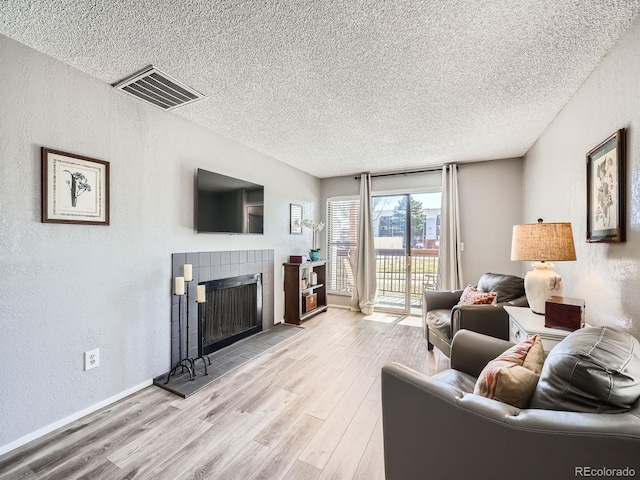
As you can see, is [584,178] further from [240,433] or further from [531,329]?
[240,433]

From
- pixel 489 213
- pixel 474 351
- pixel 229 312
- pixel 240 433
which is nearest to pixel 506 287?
pixel 474 351

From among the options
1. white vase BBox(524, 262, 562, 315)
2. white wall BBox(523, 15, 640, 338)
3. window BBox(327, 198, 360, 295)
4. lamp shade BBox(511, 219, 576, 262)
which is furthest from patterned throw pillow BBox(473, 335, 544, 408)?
window BBox(327, 198, 360, 295)

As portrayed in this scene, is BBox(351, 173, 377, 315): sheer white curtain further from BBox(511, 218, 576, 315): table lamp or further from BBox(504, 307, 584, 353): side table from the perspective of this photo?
BBox(511, 218, 576, 315): table lamp

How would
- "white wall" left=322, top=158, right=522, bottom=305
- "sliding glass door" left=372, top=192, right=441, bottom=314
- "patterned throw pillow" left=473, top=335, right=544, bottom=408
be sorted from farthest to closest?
"sliding glass door" left=372, top=192, right=441, bottom=314 < "white wall" left=322, top=158, right=522, bottom=305 < "patterned throw pillow" left=473, top=335, right=544, bottom=408

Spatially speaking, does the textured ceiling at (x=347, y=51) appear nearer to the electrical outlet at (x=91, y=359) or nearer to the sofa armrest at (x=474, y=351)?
the sofa armrest at (x=474, y=351)

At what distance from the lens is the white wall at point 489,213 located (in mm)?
3875

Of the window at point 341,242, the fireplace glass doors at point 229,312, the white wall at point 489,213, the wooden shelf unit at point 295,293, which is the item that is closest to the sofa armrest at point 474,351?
the fireplace glass doors at point 229,312

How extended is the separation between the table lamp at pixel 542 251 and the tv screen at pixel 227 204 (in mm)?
2694

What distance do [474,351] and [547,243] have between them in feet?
2.93

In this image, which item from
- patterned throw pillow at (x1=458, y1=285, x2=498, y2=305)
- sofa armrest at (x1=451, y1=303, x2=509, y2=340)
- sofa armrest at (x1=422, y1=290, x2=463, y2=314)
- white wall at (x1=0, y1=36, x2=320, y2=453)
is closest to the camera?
white wall at (x1=0, y1=36, x2=320, y2=453)

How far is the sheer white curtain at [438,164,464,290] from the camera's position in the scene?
4.02 meters

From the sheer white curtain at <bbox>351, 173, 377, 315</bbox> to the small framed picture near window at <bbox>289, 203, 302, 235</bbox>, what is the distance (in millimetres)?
1055

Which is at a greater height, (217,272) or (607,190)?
(607,190)

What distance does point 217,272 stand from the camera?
9.80 feet
